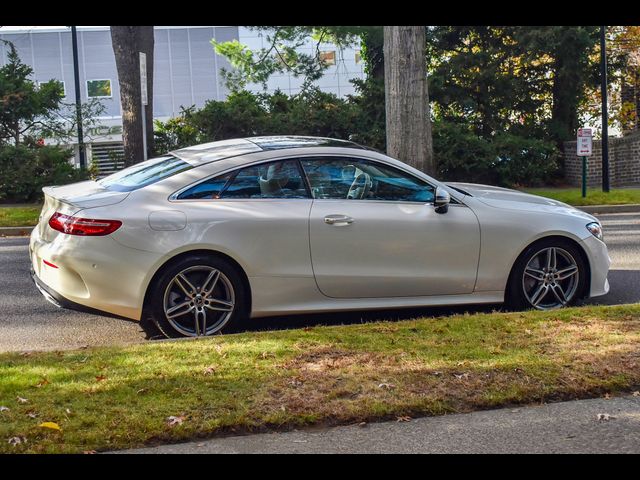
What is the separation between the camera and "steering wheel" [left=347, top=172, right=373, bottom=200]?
25.4ft

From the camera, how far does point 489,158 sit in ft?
72.1

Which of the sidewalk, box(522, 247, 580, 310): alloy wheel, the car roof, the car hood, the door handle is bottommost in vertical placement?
the sidewalk

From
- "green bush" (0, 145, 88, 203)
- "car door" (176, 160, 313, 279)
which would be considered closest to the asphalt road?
"car door" (176, 160, 313, 279)

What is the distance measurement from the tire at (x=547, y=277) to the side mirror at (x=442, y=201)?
843 millimetres

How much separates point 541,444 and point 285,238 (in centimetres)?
331

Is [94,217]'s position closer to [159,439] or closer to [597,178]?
[159,439]

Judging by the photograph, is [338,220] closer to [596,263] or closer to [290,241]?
[290,241]

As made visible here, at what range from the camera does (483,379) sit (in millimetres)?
5457

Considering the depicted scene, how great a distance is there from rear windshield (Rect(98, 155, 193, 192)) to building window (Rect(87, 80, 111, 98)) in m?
33.2

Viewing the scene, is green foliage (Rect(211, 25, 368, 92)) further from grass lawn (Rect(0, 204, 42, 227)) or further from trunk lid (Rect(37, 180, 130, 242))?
trunk lid (Rect(37, 180, 130, 242))

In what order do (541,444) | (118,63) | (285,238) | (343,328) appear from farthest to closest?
(118,63)
(285,238)
(343,328)
(541,444)

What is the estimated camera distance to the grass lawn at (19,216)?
16.3 m

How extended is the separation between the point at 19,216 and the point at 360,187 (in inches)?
430

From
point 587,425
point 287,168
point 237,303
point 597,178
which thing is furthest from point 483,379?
point 597,178
